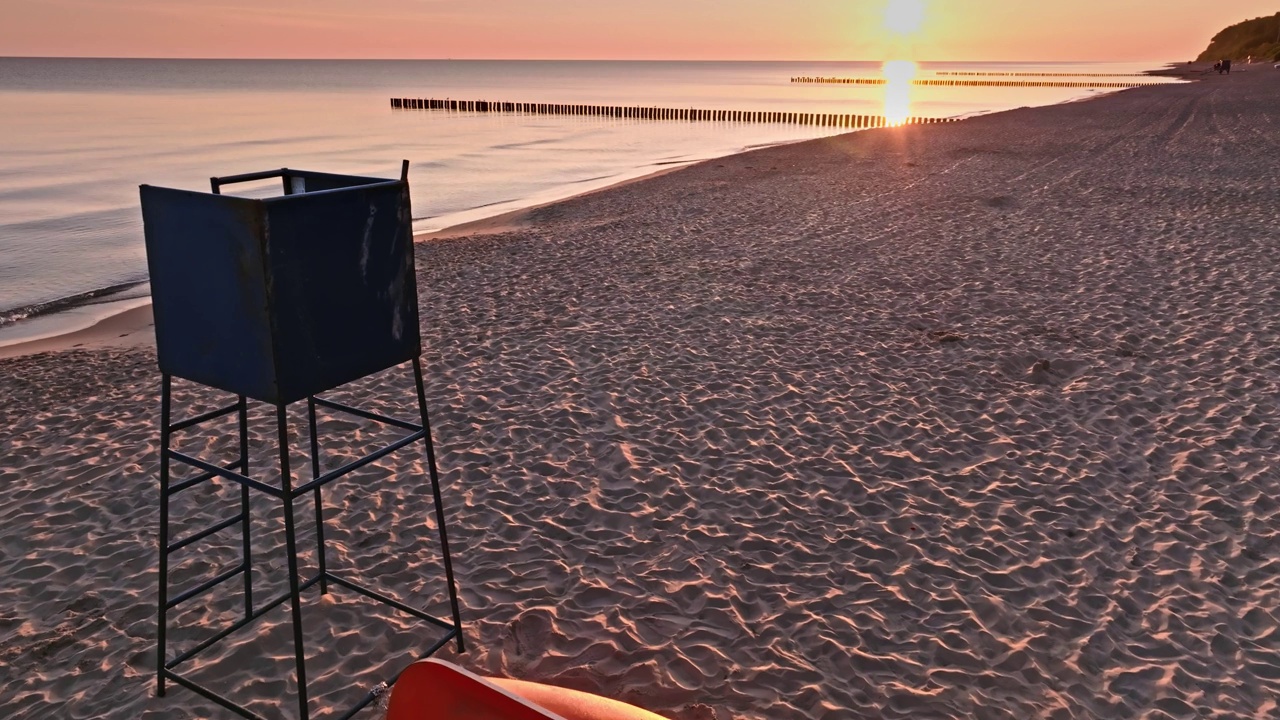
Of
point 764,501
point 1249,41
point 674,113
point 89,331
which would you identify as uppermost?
point 1249,41

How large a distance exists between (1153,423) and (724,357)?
4.03 m

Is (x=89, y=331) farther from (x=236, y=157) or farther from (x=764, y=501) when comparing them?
(x=236, y=157)

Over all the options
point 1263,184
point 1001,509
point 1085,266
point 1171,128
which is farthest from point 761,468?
point 1171,128

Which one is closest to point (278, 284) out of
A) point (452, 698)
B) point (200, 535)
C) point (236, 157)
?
point (452, 698)

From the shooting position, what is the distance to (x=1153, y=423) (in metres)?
6.89

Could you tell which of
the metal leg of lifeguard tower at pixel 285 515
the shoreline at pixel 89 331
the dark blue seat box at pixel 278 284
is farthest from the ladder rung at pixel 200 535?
the shoreline at pixel 89 331

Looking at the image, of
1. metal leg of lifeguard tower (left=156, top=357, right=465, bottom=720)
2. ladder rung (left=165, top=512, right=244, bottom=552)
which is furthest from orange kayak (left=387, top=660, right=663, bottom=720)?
ladder rung (left=165, top=512, right=244, bottom=552)

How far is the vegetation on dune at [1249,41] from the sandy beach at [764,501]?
104334 millimetres

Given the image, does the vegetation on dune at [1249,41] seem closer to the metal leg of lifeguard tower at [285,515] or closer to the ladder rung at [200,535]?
the metal leg of lifeguard tower at [285,515]

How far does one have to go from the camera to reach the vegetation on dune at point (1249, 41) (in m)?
99.3

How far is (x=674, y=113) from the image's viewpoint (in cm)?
6500

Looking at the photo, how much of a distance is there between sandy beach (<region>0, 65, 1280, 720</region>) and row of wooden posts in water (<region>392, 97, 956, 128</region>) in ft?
137

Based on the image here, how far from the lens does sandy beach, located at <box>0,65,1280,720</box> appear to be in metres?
4.12

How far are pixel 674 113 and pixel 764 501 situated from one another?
6300cm
